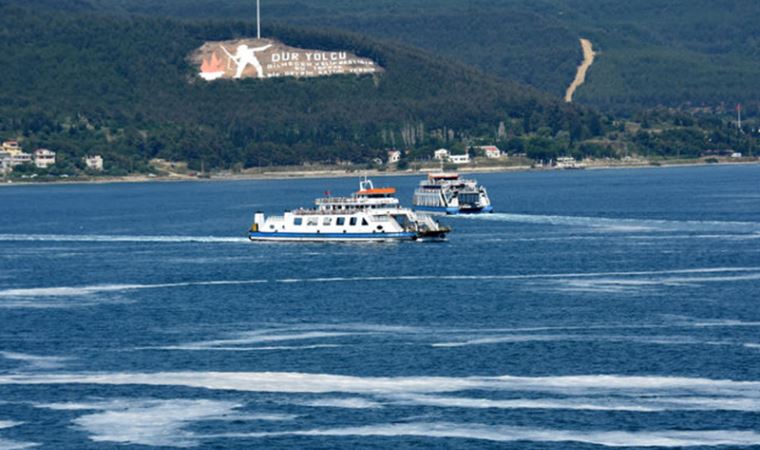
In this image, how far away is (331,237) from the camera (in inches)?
7288

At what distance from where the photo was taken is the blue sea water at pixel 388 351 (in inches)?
3319

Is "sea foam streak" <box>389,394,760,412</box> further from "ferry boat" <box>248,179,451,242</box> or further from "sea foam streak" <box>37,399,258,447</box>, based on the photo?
"ferry boat" <box>248,179,451,242</box>

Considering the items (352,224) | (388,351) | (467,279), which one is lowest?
(388,351)

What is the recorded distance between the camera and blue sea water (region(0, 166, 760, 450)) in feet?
277

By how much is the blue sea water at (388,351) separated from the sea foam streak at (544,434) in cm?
14

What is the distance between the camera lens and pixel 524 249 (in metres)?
172

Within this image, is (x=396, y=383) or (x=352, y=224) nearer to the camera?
(x=396, y=383)

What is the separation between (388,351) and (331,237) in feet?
265

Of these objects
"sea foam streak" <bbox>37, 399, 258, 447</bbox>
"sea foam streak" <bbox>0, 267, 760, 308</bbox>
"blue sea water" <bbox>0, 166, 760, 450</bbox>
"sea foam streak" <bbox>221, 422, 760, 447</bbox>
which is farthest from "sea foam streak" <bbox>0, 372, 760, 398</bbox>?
"sea foam streak" <bbox>0, 267, 760, 308</bbox>

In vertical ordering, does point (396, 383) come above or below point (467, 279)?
below

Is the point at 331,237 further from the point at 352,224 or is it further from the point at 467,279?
the point at 467,279

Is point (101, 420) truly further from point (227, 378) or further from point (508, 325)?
point (508, 325)

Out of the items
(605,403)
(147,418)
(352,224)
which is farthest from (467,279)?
(147,418)

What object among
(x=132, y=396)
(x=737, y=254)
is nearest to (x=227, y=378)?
(x=132, y=396)
